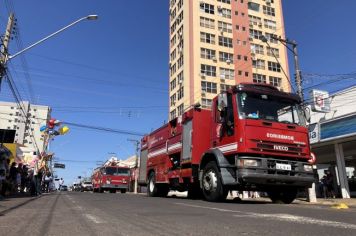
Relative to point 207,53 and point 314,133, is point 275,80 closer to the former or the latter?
point 207,53

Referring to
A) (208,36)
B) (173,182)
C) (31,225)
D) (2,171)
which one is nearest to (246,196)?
(173,182)

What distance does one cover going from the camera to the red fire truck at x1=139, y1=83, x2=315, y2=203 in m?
11.6

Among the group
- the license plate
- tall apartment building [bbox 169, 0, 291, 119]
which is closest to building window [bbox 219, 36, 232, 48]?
tall apartment building [bbox 169, 0, 291, 119]

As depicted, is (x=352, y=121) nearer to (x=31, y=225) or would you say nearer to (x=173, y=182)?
(x=173, y=182)

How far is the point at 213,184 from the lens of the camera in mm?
12555

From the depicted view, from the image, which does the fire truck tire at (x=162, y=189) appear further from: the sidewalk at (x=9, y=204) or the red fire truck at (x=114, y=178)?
the red fire truck at (x=114, y=178)

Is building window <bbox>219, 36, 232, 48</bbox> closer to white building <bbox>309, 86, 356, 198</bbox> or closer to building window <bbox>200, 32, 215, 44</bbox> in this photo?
building window <bbox>200, 32, 215, 44</bbox>

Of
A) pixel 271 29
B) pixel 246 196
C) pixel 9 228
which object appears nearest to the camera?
pixel 9 228

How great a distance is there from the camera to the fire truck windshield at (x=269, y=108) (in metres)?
12.1

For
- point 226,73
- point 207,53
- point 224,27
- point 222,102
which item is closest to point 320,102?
point 222,102

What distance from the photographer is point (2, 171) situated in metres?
16.3

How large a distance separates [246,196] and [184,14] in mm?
49269

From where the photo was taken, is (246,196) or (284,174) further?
(246,196)

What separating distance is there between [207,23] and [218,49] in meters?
4.89
